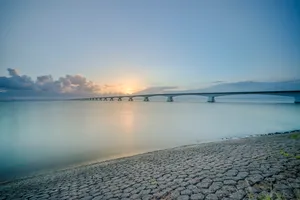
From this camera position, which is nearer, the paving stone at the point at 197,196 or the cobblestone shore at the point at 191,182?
the paving stone at the point at 197,196

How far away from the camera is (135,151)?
15023 mm

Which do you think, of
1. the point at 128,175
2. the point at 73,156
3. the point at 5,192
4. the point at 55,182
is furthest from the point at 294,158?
the point at 73,156

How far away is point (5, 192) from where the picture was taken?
22.8 feet

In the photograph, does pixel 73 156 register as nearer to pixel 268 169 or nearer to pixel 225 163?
pixel 225 163

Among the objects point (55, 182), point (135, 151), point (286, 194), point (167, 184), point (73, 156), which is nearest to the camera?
point (286, 194)

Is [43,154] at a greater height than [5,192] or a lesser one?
lesser

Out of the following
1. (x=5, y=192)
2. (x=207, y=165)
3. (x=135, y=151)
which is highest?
(x=207, y=165)

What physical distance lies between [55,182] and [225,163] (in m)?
6.05

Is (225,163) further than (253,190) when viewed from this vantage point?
Yes

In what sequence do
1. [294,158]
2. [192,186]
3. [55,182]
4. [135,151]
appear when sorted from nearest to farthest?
[192,186] → [294,158] → [55,182] → [135,151]

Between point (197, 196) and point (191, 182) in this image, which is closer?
point (197, 196)

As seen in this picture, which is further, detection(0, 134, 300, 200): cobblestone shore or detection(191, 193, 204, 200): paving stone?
detection(0, 134, 300, 200): cobblestone shore

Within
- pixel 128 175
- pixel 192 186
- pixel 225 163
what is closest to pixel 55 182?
pixel 128 175

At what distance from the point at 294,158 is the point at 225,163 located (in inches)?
85.8
